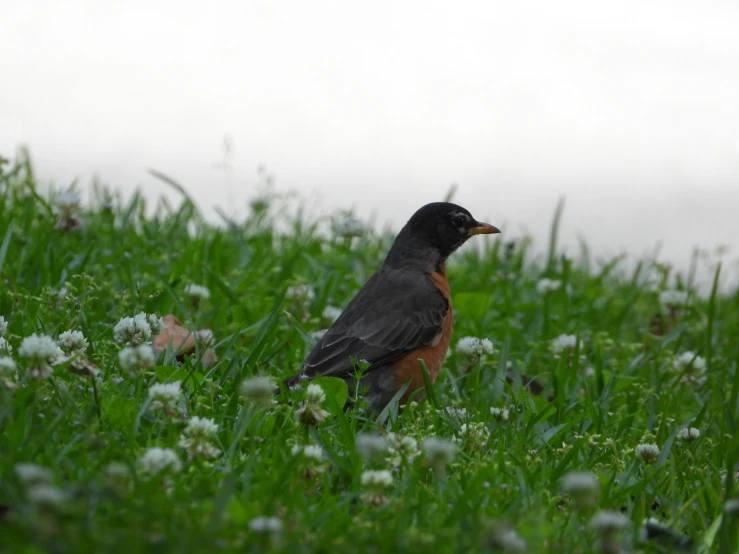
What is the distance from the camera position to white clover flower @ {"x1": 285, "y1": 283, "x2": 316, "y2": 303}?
7132 millimetres

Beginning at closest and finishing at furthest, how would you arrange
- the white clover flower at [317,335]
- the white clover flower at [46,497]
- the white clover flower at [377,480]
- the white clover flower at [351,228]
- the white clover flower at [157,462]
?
the white clover flower at [46,497], the white clover flower at [157,462], the white clover flower at [377,480], the white clover flower at [317,335], the white clover flower at [351,228]

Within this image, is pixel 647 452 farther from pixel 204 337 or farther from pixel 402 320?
pixel 204 337

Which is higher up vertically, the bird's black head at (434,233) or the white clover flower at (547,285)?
the bird's black head at (434,233)

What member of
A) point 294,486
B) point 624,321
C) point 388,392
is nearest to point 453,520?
point 294,486

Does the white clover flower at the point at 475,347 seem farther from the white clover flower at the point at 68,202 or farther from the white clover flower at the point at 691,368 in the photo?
the white clover flower at the point at 68,202

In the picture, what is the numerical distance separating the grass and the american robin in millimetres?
305

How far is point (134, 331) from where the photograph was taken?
14.8 ft

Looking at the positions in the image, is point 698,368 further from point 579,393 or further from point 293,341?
point 293,341

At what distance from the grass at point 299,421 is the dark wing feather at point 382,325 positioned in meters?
0.35

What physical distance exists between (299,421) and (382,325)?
217 cm

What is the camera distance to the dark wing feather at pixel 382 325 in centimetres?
575

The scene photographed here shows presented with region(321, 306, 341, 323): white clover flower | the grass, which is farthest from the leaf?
region(321, 306, 341, 323): white clover flower

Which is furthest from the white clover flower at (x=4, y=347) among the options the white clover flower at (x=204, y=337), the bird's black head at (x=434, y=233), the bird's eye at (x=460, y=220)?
the bird's eye at (x=460, y=220)

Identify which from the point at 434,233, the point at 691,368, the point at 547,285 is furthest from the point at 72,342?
the point at 547,285
